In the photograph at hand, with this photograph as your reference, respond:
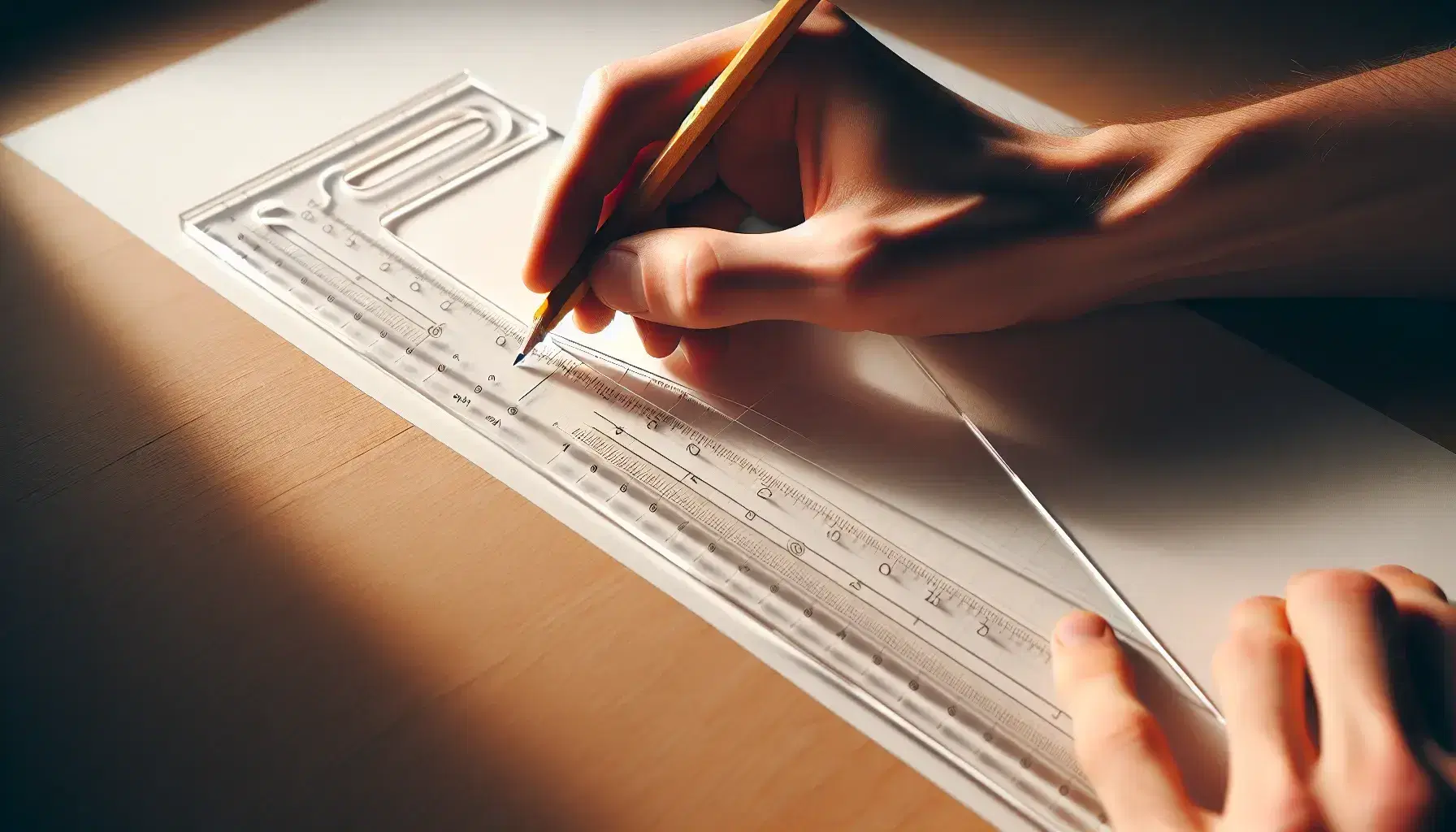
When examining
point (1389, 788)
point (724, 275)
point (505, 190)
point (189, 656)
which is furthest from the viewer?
point (505, 190)

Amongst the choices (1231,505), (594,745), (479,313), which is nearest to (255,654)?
(594,745)

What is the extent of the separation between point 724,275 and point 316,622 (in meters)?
0.35

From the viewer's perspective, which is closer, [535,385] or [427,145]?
[535,385]

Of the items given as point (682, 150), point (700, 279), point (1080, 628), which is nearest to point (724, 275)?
point (700, 279)

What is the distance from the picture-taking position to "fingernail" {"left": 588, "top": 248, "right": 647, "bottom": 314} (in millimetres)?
768

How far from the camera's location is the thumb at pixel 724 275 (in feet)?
2.41

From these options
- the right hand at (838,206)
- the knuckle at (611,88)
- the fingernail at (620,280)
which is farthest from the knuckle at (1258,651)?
the knuckle at (611,88)

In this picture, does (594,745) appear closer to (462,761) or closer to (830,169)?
(462,761)

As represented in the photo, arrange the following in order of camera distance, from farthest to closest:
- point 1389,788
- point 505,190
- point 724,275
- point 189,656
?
point 505,190
point 724,275
point 189,656
point 1389,788

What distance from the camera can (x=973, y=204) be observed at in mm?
769

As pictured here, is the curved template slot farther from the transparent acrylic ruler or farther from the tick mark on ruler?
the tick mark on ruler

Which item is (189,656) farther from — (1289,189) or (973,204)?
(1289,189)

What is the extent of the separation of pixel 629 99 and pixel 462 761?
0.51 m

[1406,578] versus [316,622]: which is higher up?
[1406,578]
